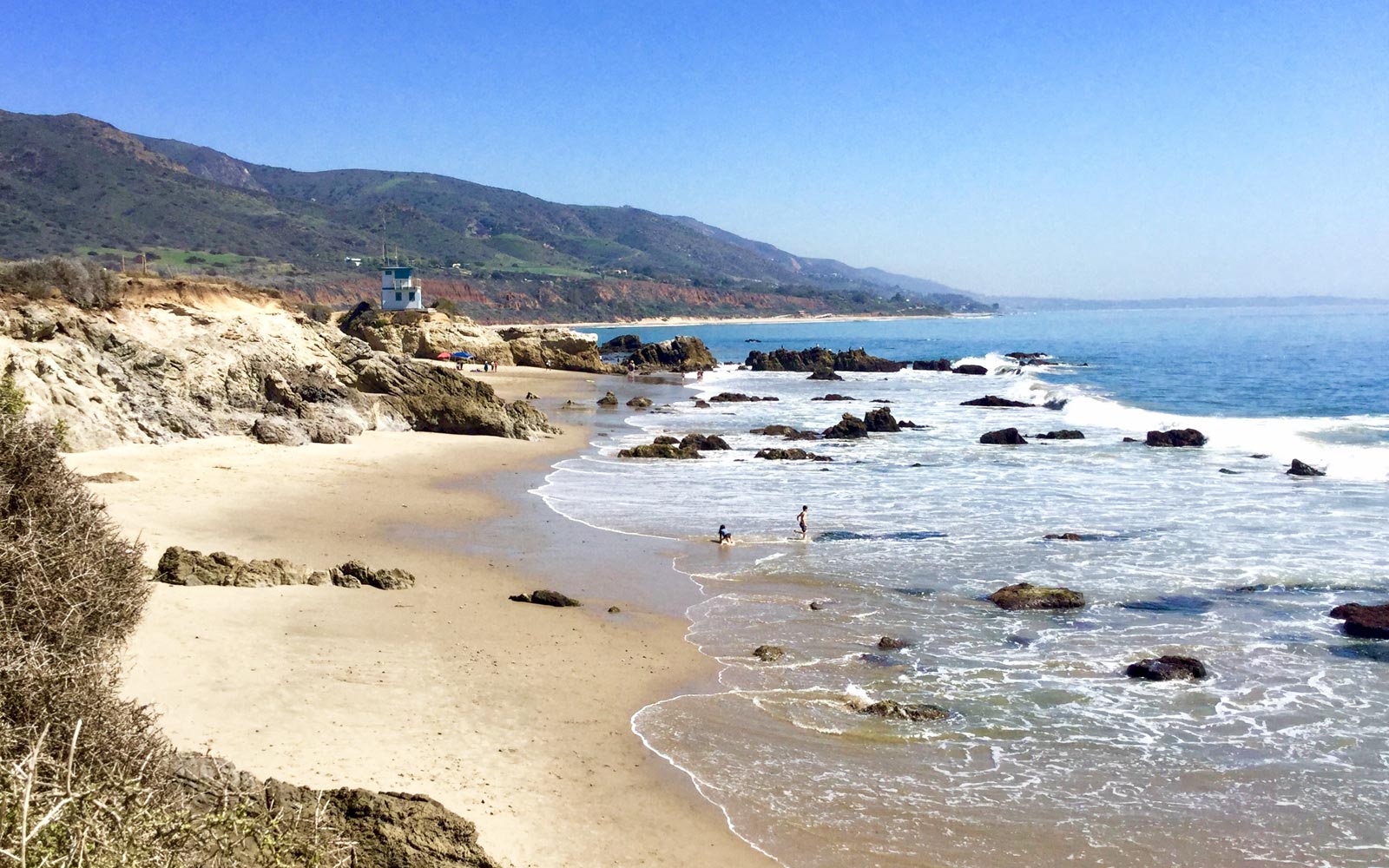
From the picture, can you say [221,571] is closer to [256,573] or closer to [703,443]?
[256,573]

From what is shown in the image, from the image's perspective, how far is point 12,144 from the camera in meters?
139

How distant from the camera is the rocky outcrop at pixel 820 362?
2662 inches

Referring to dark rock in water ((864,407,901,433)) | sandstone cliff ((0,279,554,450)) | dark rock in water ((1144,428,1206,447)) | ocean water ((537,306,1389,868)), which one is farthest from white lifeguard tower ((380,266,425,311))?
dark rock in water ((1144,428,1206,447))

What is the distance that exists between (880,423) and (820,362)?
33584 mm

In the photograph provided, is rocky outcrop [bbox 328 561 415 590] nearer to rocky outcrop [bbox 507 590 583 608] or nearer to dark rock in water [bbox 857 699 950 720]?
rocky outcrop [bbox 507 590 583 608]

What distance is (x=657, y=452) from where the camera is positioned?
28531mm

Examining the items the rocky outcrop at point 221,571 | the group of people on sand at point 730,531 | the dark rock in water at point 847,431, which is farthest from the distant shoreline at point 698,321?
the rocky outcrop at point 221,571

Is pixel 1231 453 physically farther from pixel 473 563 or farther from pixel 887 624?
pixel 473 563

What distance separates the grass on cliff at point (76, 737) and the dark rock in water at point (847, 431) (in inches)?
1064

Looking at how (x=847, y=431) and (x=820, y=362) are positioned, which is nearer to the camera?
(x=847, y=431)

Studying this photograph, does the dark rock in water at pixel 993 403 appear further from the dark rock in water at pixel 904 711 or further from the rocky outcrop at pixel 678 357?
the dark rock in water at pixel 904 711

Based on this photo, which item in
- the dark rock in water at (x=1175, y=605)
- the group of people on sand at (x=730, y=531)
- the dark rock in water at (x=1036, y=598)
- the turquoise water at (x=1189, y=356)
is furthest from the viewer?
the turquoise water at (x=1189, y=356)

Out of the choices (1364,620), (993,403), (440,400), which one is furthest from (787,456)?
(993,403)

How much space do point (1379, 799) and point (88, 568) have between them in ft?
Answer: 33.8
